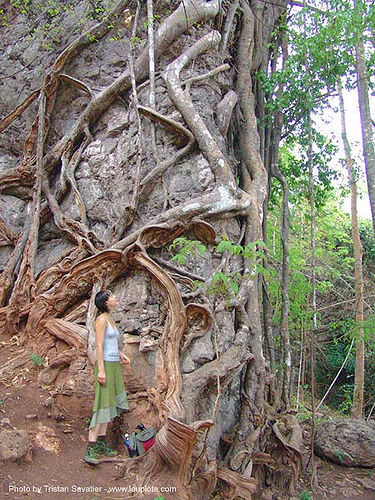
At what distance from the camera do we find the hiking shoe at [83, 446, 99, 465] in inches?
122

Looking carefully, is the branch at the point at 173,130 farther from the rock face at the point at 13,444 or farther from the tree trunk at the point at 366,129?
the rock face at the point at 13,444

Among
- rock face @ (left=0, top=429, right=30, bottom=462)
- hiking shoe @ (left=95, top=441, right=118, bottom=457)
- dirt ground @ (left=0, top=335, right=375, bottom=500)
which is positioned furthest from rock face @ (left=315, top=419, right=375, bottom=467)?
rock face @ (left=0, top=429, right=30, bottom=462)

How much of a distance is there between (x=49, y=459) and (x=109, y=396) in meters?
0.57

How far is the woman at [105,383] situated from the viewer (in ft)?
10.4

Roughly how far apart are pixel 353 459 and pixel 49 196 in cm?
447

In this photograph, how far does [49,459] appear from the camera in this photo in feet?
10.2

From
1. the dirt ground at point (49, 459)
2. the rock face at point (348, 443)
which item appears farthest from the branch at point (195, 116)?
the rock face at point (348, 443)

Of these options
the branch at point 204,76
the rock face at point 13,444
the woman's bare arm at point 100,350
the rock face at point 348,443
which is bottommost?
the rock face at point 348,443

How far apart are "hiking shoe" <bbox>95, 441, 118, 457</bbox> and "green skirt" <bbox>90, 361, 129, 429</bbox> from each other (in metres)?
0.23

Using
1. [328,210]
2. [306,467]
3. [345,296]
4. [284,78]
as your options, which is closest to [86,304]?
[306,467]

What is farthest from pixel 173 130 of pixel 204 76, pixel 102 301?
pixel 102 301

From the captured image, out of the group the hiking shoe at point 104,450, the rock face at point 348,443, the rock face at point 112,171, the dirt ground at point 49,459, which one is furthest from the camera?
the rock face at point 348,443

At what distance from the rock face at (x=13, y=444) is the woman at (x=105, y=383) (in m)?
0.42

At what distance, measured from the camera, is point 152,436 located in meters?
3.28
